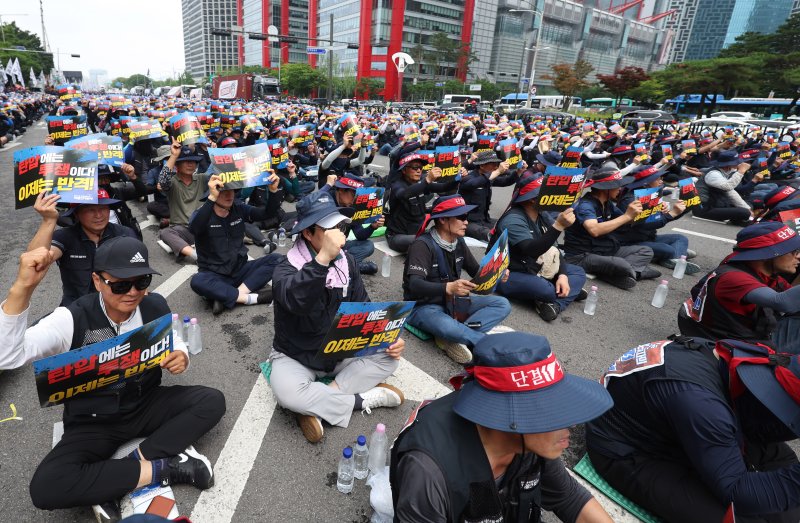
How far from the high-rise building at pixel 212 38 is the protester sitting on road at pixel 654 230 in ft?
467

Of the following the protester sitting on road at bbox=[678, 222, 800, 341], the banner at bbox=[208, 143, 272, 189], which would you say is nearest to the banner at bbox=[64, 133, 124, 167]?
the banner at bbox=[208, 143, 272, 189]

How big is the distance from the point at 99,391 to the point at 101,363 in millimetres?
335

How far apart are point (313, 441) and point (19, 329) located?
188 centimetres

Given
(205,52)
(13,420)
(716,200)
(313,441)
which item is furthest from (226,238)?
(205,52)

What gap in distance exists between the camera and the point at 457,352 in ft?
14.3

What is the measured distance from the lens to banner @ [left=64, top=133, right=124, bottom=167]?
5.91 metres

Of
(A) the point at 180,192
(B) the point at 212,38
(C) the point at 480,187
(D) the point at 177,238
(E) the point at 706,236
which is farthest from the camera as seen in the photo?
(B) the point at 212,38

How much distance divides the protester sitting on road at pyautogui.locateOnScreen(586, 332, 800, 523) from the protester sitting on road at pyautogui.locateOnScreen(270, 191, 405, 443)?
1.64 m

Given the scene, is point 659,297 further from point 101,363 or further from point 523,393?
point 101,363

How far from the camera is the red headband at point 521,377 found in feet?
5.20

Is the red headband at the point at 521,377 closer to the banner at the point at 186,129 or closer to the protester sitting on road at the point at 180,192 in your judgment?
the protester sitting on road at the point at 180,192

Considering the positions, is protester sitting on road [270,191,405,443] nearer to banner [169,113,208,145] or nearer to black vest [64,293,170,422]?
black vest [64,293,170,422]

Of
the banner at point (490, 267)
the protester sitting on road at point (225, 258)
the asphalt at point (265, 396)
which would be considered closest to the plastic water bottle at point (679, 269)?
the asphalt at point (265, 396)

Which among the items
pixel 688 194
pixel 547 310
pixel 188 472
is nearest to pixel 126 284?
pixel 188 472
